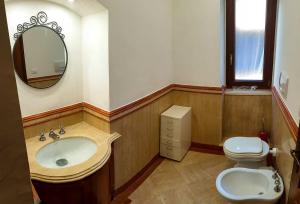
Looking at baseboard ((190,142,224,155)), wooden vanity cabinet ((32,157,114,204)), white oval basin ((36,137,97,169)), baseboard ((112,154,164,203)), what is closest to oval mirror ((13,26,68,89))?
white oval basin ((36,137,97,169))

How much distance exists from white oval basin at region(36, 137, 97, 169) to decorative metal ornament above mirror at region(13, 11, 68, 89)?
51 cm

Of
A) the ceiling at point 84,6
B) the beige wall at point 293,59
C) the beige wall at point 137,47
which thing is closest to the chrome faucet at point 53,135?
the beige wall at point 137,47

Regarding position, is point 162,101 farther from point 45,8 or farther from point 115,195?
point 45,8

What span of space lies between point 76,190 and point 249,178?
148cm

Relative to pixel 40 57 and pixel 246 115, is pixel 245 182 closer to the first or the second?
pixel 246 115

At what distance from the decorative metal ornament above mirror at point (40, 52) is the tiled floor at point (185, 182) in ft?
4.64

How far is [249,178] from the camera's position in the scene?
7.50 ft

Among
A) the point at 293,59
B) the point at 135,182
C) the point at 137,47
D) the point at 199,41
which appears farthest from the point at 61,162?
the point at 199,41

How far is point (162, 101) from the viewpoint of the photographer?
10.6 feet

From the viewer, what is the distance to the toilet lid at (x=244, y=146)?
2555mm

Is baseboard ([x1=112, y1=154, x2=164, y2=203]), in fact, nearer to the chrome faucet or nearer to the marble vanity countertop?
the marble vanity countertop

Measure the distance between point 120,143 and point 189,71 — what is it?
1443 mm

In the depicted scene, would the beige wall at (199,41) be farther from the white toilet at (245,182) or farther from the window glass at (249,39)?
the white toilet at (245,182)

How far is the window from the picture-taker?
10.4 feet
